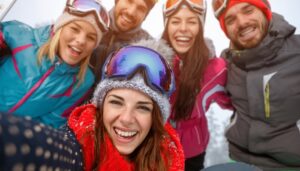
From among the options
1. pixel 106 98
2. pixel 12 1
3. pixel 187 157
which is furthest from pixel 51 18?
pixel 187 157

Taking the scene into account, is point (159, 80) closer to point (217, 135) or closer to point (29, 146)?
point (29, 146)

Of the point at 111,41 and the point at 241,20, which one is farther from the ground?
the point at 241,20

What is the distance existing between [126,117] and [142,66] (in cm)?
16

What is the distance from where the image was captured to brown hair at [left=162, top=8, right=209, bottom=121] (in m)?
1.38

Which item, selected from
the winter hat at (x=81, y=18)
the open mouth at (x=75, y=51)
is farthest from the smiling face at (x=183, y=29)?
the open mouth at (x=75, y=51)

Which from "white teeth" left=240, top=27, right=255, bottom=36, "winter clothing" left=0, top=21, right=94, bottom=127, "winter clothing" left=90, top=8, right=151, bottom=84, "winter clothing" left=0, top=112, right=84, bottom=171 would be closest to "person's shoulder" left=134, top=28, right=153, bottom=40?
"winter clothing" left=90, top=8, right=151, bottom=84

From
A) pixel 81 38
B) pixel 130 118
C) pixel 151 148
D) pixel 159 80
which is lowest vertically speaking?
pixel 151 148

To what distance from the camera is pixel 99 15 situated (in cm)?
125

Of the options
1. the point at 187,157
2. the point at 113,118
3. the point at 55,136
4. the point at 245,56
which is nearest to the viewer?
the point at 55,136

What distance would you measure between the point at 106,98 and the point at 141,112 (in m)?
0.11

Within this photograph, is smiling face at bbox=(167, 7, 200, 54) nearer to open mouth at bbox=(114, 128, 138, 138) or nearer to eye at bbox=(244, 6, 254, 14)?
eye at bbox=(244, 6, 254, 14)

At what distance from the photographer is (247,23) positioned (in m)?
1.35

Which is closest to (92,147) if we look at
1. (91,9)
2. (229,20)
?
(91,9)

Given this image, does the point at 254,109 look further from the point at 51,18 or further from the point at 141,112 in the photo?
the point at 51,18
